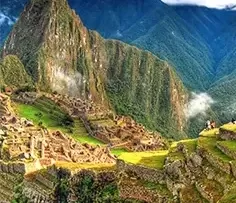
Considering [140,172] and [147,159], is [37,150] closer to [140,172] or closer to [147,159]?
[147,159]

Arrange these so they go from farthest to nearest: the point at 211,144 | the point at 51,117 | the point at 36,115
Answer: the point at 51,117 < the point at 36,115 < the point at 211,144

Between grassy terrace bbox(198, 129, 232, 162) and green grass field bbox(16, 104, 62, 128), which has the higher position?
grassy terrace bbox(198, 129, 232, 162)

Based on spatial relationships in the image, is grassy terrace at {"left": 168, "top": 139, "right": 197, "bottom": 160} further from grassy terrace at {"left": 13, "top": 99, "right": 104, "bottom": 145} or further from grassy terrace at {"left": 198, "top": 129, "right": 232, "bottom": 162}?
grassy terrace at {"left": 13, "top": 99, "right": 104, "bottom": 145}

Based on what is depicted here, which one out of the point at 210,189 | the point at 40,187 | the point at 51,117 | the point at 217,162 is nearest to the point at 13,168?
the point at 40,187

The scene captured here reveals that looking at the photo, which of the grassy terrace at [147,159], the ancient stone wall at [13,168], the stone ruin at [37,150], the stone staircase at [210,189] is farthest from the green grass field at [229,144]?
the stone ruin at [37,150]

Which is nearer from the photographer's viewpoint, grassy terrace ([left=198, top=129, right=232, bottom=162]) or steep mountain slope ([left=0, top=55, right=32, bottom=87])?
grassy terrace ([left=198, top=129, right=232, bottom=162])

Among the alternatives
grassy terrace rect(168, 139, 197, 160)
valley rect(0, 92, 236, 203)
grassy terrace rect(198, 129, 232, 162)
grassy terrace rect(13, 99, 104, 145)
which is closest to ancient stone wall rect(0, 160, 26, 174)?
valley rect(0, 92, 236, 203)

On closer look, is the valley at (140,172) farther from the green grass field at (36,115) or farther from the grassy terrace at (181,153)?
the green grass field at (36,115)

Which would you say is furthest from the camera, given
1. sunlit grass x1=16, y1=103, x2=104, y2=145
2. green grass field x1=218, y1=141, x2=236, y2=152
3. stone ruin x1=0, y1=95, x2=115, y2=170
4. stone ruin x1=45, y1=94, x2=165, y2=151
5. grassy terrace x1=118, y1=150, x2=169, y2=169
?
Result: stone ruin x1=45, y1=94, x2=165, y2=151

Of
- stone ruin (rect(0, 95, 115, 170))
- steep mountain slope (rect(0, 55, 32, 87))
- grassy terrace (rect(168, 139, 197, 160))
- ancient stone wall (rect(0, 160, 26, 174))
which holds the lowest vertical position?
steep mountain slope (rect(0, 55, 32, 87))

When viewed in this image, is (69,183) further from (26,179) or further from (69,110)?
(69,110)
